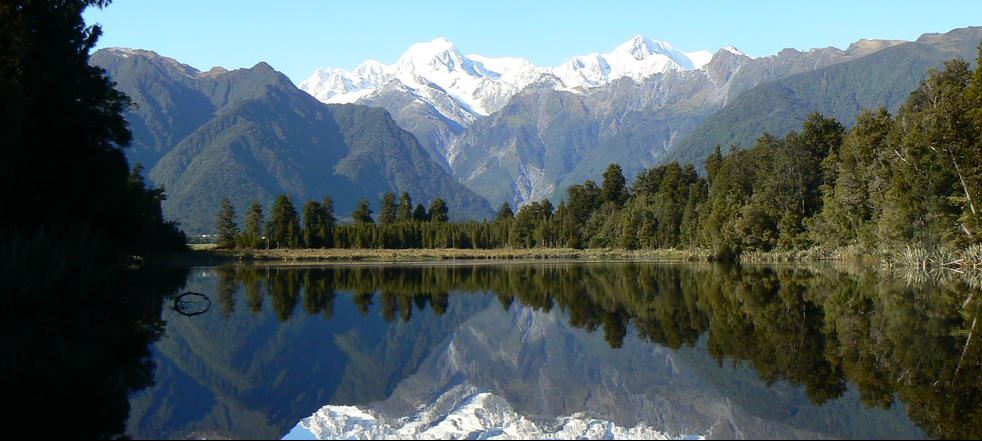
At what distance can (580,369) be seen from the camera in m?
19.7

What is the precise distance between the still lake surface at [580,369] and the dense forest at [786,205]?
17354 millimetres

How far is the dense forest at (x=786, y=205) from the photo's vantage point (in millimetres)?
50219

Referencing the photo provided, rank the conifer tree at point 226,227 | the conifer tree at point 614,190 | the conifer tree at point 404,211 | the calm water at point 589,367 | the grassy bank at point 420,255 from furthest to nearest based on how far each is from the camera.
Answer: the conifer tree at point 404,211 → the conifer tree at point 226,227 → the conifer tree at point 614,190 → the grassy bank at point 420,255 → the calm water at point 589,367

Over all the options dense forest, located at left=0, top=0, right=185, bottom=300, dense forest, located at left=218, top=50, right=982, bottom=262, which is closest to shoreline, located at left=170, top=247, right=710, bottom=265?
dense forest, located at left=218, top=50, right=982, bottom=262

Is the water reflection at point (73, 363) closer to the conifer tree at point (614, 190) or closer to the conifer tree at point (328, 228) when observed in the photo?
the conifer tree at point (328, 228)

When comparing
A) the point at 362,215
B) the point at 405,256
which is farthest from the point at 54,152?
the point at 362,215

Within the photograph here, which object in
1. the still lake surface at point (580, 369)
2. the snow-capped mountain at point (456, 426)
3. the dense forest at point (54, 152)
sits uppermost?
the dense forest at point (54, 152)

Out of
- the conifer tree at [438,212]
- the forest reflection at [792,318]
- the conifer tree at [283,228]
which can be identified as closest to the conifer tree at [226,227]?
the conifer tree at [283,228]

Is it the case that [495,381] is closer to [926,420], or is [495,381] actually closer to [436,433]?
[436,433]

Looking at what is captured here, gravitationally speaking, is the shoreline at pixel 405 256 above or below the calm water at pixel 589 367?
above

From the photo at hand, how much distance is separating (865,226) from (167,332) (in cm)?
5747

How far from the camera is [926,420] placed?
12570mm

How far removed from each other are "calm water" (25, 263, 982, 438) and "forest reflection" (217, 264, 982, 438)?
3.4 inches

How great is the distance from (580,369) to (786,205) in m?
76.7
